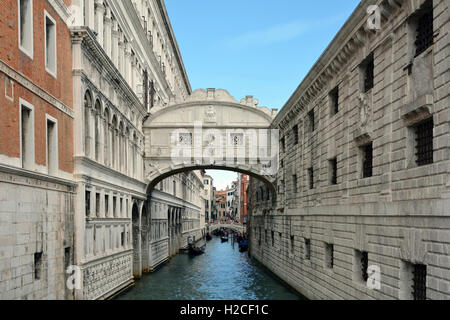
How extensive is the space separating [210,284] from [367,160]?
1425 centimetres

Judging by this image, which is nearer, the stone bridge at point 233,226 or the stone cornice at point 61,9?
the stone cornice at point 61,9

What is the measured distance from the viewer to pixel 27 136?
1133cm

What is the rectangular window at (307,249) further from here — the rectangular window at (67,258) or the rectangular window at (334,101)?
the rectangular window at (67,258)

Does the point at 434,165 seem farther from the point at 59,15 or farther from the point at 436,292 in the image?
the point at 59,15

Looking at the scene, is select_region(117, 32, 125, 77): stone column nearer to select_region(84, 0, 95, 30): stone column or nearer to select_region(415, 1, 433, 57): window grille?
select_region(84, 0, 95, 30): stone column

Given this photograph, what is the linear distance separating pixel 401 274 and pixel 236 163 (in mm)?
15778

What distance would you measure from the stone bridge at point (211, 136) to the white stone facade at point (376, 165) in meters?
4.94

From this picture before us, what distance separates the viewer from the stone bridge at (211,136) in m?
25.0

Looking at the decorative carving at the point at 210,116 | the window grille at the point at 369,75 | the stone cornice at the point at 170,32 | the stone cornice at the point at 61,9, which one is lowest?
the window grille at the point at 369,75

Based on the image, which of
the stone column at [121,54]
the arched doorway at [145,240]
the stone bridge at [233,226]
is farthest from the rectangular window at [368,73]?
the stone bridge at [233,226]

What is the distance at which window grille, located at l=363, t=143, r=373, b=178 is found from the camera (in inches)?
487

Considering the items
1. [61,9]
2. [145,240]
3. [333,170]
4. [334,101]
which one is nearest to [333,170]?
[333,170]
